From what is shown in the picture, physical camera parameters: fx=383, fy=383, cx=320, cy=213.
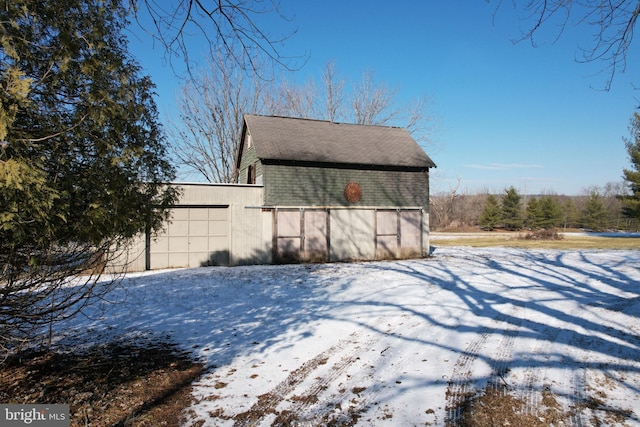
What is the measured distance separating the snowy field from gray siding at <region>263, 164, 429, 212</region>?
15.9 feet

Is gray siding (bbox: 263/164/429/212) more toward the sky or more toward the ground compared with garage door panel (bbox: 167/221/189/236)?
more toward the sky

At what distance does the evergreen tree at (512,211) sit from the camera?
48.9m

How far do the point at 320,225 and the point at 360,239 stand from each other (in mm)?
1949

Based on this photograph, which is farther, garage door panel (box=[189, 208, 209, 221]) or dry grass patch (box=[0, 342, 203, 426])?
garage door panel (box=[189, 208, 209, 221])

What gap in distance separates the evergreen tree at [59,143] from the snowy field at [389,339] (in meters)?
1.96

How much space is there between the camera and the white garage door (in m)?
14.1

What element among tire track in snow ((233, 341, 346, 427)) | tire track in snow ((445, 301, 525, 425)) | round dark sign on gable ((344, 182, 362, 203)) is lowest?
tire track in snow ((233, 341, 346, 427))

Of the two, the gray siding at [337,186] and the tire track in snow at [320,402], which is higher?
the gray siding at [337,186]

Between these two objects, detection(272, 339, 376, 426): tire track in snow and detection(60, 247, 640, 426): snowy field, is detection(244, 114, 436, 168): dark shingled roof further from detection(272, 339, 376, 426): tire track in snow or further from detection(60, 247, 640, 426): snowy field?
detection(272, 339, 376, 426): tire track in snow

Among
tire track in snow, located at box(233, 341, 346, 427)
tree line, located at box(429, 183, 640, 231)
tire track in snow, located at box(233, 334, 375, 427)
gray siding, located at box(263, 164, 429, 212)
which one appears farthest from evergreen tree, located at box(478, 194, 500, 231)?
tire track in snow, located at box(233, 341, 346, 427)

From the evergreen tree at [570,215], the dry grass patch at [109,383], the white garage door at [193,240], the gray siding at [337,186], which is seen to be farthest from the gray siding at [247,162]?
the evergreen tree at [570,215]

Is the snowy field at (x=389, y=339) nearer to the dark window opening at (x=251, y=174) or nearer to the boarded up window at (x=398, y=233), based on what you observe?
the boarded up window at (x=398, y=233)

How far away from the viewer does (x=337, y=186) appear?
1639 cm

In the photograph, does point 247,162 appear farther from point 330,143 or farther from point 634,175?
point 634,175
